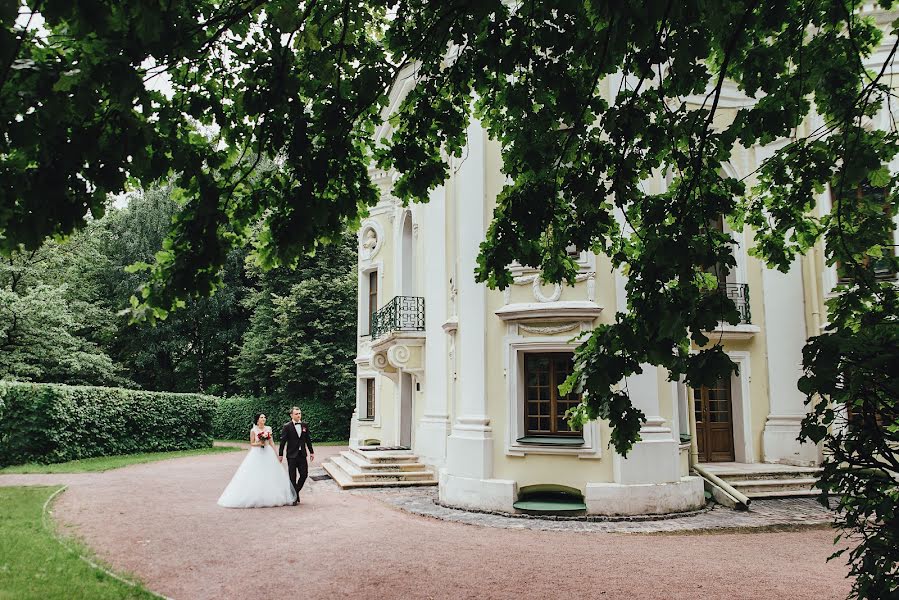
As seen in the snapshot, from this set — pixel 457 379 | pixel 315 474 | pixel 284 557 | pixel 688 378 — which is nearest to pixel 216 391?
pixel 315 474

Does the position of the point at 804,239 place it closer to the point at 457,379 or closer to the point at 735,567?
the point at 735,567

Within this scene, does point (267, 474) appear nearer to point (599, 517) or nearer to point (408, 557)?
point (408, 557)

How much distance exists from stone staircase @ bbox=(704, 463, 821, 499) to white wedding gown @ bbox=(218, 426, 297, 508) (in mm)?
9555

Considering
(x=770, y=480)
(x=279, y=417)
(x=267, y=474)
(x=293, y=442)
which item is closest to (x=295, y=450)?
(x=293, y=442)

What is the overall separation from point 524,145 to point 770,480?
12.2 meters

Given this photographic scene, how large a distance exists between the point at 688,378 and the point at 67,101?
420 centimetres

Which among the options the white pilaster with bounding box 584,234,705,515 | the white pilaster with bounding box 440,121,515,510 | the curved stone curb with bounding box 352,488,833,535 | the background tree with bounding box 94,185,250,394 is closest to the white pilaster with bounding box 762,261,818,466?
the curved stone curb with bounding box 352,488,833,535

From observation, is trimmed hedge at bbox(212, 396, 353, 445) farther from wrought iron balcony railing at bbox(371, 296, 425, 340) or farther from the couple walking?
the couple walking

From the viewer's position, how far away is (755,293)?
1708 centimetres

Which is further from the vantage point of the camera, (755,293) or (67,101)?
(755,293)

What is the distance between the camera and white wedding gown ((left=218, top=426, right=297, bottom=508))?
40.1ft

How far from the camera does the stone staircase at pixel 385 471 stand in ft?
52.1

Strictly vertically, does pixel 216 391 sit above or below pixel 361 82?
below

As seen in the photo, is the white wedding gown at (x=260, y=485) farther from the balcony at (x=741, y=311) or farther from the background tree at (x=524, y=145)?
the balcony at (x=741, y=311)
